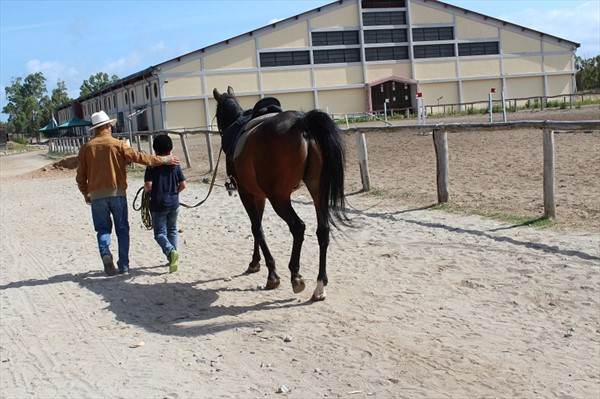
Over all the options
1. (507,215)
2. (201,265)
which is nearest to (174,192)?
(201,265)

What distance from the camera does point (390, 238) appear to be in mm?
8570

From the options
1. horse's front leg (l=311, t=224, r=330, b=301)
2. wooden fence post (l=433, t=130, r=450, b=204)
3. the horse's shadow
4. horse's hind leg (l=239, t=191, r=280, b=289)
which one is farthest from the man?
wooden fence post (l=433, t=130, r=450, b=204)

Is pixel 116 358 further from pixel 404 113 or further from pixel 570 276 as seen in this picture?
pixel 404 113

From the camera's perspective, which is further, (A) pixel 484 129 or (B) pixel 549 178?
(A) pixel 484 129

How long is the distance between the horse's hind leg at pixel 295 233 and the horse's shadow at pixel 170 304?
0.20 meters

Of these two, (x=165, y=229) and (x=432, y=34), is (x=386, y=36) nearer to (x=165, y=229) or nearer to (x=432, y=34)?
(x=432, y=34)

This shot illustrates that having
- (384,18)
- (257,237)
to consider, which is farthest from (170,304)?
(384,18)

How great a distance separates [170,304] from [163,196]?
144cm

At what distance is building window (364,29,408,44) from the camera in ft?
169

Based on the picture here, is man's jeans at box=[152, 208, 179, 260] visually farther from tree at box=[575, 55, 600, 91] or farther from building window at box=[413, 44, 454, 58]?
tree at box=[575, 55, 600, 91]

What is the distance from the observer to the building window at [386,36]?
2029 inches

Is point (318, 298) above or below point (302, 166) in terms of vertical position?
below

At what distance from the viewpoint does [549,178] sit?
8.80 metres

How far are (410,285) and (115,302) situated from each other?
2772 mm
